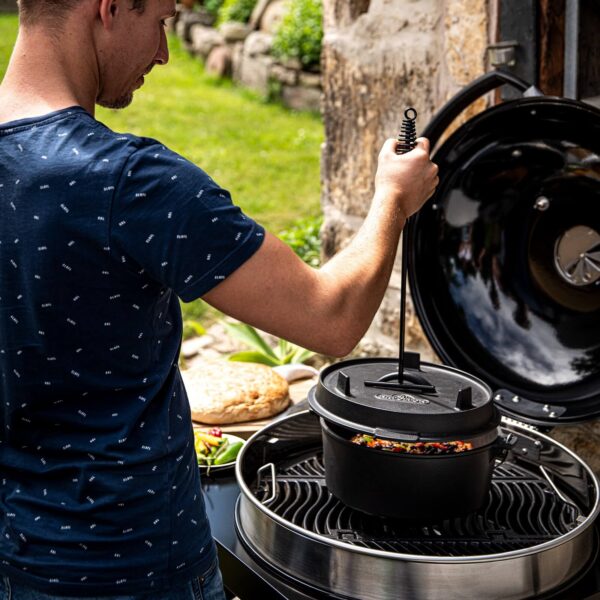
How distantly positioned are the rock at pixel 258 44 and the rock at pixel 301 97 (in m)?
0.59

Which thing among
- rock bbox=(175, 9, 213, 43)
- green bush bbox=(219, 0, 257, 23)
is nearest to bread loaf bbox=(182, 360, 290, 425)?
green bush bbox=(219, 0, 257, 23)

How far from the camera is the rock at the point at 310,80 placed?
9.14m

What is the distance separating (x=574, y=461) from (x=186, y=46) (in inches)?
421

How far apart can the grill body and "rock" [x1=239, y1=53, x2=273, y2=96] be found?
8033mm

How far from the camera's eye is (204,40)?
11.0 metres

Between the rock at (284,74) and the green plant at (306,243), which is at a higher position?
the rock at (284,74)

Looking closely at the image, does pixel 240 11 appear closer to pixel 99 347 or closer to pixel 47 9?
pixel 47 9

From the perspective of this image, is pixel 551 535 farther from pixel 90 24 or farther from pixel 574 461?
pixel 90 24

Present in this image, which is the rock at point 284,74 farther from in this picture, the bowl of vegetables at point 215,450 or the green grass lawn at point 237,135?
the bowl of vegetables at point 215,450

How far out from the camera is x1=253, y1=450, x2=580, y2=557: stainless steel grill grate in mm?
1730

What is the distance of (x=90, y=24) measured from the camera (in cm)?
133

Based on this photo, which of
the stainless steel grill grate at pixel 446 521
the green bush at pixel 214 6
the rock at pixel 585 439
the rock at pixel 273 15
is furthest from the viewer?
the green bush at pixel 214 6

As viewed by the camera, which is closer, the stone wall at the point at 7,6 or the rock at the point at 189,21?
the rock at the point at 189,21

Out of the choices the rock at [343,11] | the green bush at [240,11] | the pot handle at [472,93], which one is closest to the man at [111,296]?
the pot handle at [472,93]
